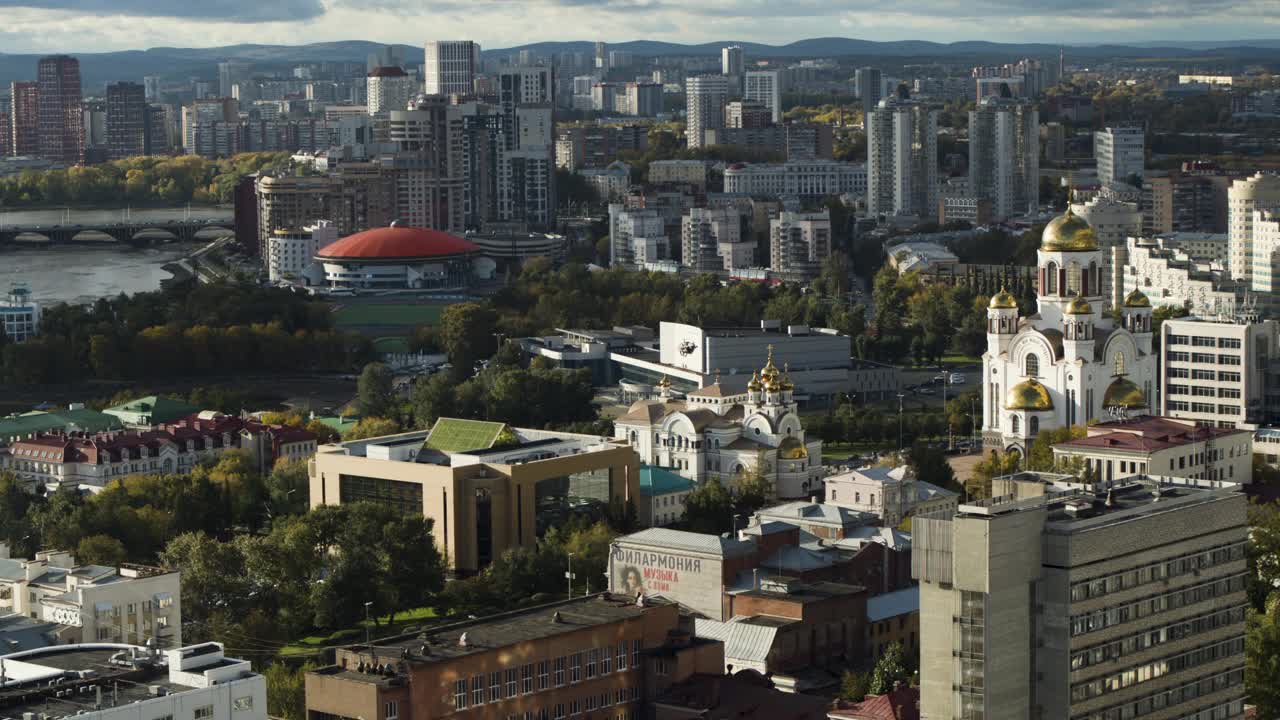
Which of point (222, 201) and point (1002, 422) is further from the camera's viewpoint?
point (222, 201)

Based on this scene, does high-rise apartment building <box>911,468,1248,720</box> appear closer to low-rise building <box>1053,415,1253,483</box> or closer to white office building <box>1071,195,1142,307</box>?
low-rise building <box>1053,415,1253,483</box>

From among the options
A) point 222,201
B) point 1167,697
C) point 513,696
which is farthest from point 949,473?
point 222,201

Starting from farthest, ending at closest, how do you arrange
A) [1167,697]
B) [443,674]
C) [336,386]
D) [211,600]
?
[336,386], [211,600], [443,674], [1167,697]

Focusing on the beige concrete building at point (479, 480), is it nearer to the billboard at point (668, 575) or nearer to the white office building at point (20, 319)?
the billboard at point (668, 575)

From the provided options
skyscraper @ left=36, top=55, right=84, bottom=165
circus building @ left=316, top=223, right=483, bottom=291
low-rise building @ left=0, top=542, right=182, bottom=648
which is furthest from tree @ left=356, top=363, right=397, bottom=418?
skyscraper @ left=36, top=55, right=84, bottom=165

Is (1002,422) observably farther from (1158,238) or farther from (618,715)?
(1158,238)

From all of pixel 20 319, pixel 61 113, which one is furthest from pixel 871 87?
pixel 20 319
